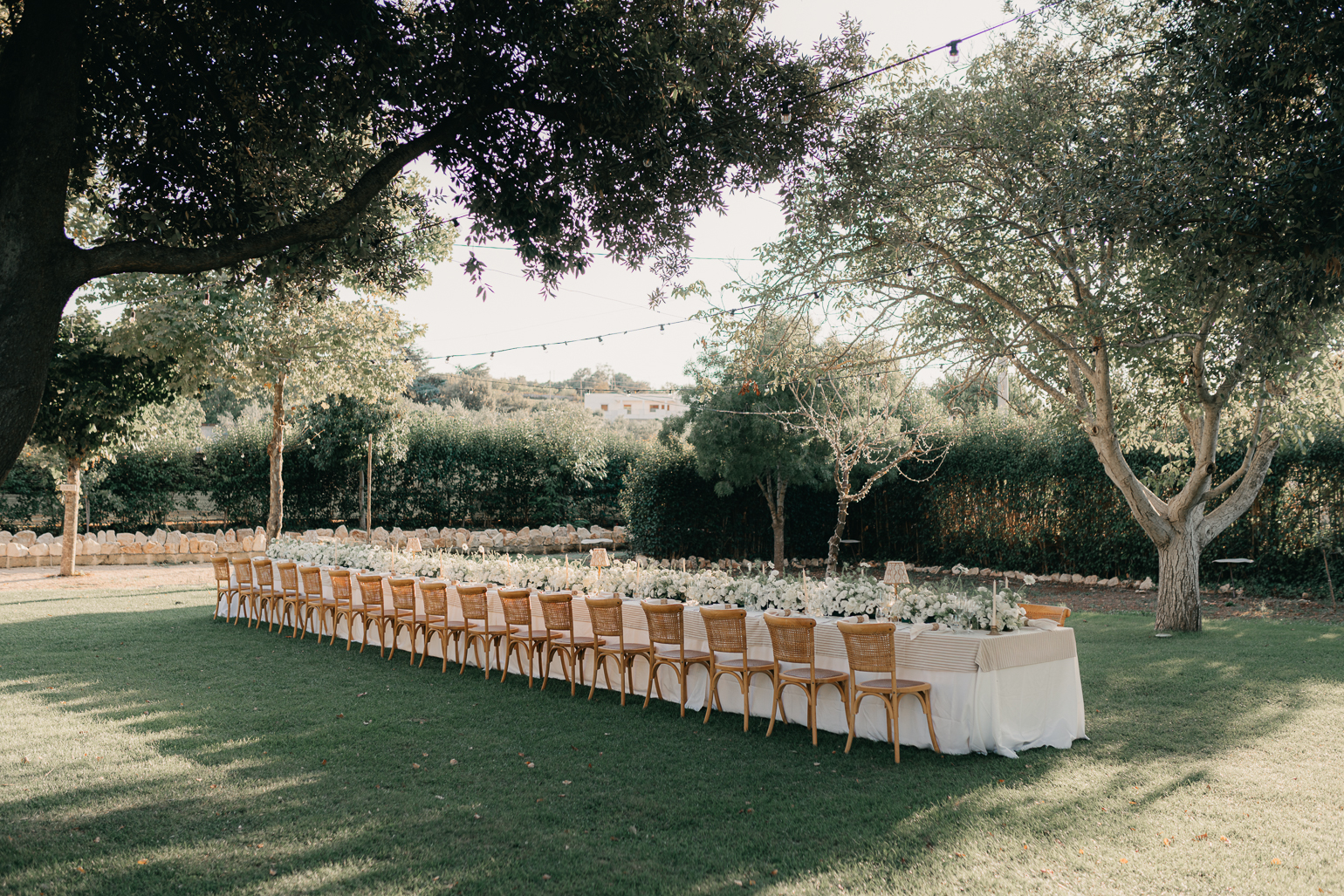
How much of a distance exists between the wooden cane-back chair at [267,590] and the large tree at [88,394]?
484cm

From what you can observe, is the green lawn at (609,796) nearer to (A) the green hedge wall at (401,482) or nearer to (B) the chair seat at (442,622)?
(B) the chair seat at (442,622)

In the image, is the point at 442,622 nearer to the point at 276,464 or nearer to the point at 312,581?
the point at 312,581

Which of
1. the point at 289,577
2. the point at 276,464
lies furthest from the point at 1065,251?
the point at 276,464

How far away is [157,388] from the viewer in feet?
47.2

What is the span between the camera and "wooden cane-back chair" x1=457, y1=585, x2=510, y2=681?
25.2ft

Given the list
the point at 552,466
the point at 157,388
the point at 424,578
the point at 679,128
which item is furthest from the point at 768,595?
the point at 552,466

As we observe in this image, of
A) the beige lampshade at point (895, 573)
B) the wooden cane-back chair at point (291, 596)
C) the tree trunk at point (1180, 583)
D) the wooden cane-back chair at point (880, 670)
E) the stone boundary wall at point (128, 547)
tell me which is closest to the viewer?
the wooden cane-back chair at point (880, 670)

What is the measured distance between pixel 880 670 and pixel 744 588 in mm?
1587

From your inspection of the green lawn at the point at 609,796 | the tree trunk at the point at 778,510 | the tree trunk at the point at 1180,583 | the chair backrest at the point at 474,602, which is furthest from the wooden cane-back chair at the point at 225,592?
the tree trunk at the point at 1180,583

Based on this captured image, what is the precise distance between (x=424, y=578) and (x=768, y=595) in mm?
4218

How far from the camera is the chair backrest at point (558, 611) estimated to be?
23.3ft

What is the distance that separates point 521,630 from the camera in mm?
7664

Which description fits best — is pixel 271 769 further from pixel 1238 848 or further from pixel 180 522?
pixel 180 522

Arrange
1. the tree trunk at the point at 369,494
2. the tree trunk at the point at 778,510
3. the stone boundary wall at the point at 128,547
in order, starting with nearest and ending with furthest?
the tree trunk at the point at 778,510, the stone boundary wall at the point at 128,547, the tree trunk at the point at 369,494
